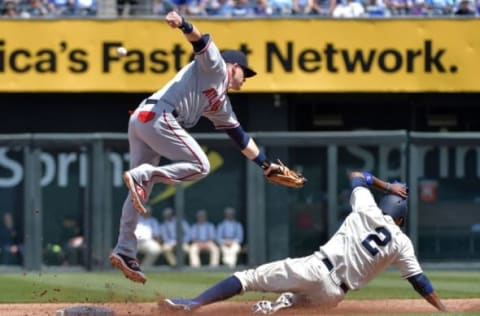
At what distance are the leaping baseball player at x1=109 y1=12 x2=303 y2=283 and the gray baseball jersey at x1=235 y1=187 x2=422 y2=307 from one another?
910mm

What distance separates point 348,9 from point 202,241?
4.16 m

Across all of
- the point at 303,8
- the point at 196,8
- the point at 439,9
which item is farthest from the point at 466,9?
the point at 196,8

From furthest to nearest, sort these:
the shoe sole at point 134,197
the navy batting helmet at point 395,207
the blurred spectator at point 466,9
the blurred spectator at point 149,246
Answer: the blurred spectator at point 466,9, the blurred spectator at point 149,246, the navy batting helmet at point 395,207, the shoe sole at point 134,197

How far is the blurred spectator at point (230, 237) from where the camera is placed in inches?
675

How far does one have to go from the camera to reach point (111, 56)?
18.1 meters

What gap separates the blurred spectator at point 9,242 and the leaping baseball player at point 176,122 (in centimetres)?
819

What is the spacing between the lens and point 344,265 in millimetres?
8977

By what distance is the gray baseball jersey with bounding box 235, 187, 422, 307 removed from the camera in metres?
8.95

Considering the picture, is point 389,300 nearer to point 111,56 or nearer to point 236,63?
point 236,63

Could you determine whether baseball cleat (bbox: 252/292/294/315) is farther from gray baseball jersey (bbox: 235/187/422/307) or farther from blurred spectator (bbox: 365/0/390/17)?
blurred spectator (bbox: 365/0/390/17)

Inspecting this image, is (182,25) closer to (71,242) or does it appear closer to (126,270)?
(126,270)

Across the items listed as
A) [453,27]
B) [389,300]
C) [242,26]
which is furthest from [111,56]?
[389,300]

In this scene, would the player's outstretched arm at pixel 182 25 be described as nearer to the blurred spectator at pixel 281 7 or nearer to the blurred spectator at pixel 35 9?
the blurred spectator at pixel 281 7

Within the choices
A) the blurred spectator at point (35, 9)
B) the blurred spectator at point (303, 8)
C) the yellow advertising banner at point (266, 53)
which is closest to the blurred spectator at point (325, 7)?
the blurred spectator at point (303, 8)
